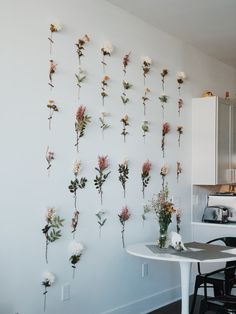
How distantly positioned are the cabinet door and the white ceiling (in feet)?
2.31

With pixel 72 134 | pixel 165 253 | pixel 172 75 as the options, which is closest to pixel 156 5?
pixel 172 75

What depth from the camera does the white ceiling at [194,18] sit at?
372 centimetres

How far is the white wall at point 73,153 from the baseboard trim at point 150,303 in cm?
1

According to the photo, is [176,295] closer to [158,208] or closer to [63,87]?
[158,208]

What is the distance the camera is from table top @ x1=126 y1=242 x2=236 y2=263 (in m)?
2.98

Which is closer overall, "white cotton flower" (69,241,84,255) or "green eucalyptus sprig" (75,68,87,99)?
"white cotton flower" (69,241,84,255)

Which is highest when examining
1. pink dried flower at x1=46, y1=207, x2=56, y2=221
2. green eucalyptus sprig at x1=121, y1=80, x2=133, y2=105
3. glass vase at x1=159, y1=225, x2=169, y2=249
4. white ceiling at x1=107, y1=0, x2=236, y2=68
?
white ceiling at x1=107, y1=0, x2=236, y2=68

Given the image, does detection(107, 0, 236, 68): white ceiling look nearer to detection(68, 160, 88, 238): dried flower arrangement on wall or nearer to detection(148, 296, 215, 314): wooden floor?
detection(68, 160, 88, 238): dried flower arrangement on wall

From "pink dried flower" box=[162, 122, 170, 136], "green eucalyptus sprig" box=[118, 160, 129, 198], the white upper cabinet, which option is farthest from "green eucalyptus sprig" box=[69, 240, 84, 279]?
the white upper cabinet

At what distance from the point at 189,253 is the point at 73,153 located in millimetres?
1193

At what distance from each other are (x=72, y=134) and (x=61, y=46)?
69cm

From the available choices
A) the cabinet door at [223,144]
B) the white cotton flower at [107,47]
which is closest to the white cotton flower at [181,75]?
the cabinet door at [223,144]

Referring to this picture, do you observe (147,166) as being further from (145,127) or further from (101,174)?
(101,174)

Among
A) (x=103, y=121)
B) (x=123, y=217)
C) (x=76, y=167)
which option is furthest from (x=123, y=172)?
(x=76, y=167)
